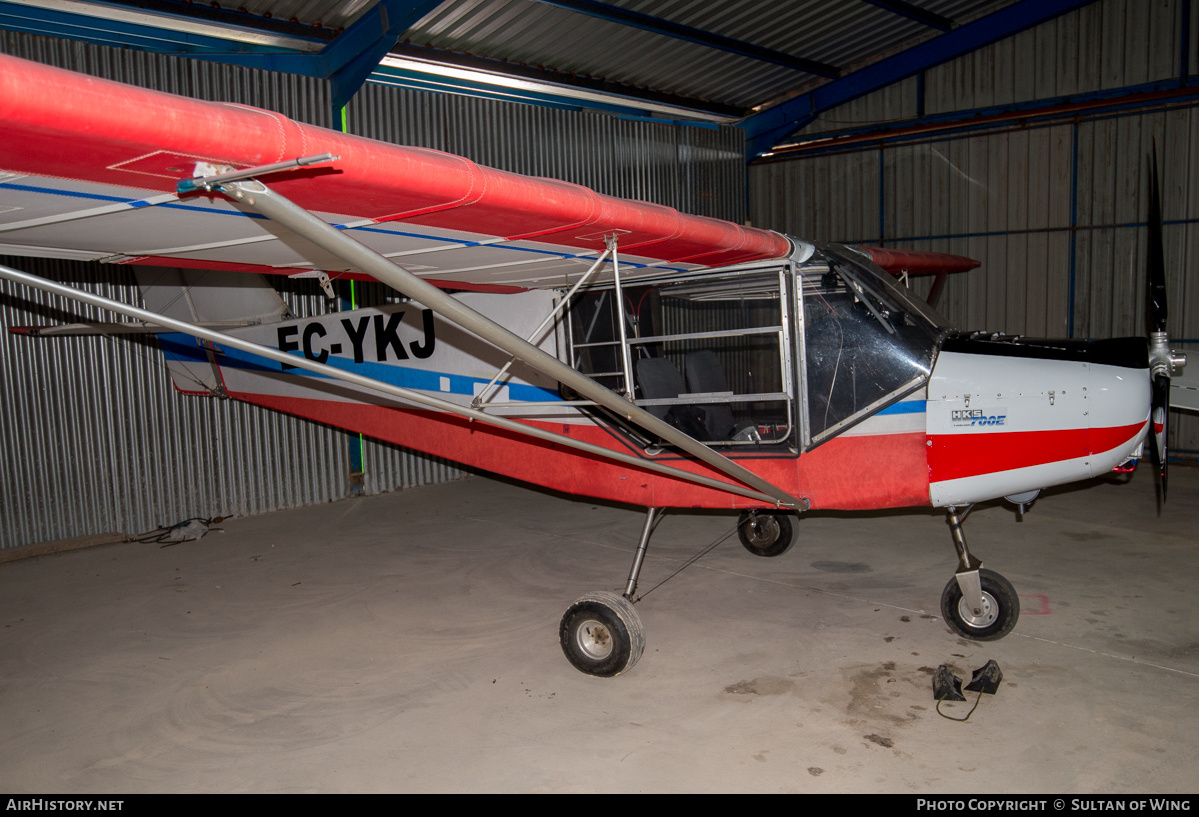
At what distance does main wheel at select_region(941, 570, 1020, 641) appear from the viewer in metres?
4.43

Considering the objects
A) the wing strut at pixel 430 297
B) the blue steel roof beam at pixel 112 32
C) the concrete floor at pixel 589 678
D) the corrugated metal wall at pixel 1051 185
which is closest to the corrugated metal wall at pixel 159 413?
the blue steel roof beam at pixel 112 32

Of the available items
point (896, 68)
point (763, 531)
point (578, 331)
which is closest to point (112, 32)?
point (578, 331)

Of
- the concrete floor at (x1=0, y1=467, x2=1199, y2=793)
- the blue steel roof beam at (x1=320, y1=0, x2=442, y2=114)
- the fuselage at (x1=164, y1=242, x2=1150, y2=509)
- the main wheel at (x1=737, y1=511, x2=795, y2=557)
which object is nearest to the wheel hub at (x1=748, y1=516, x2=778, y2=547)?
the main wheel at (x1=737, y1=511, x2=795, y2=557)

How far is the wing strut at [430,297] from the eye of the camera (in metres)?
2.23

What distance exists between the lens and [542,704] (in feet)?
12.9

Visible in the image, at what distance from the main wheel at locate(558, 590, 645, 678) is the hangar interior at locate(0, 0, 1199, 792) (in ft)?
0.42

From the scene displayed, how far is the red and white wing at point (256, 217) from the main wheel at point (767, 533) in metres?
2.84

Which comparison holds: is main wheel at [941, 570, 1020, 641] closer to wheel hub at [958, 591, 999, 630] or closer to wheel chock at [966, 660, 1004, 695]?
wheel hub at [958, 591, 999, 630]

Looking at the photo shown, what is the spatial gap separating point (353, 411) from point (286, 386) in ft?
2.78

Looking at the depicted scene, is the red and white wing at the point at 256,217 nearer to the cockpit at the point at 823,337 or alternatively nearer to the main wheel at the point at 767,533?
the cockpit at the point at 823,337

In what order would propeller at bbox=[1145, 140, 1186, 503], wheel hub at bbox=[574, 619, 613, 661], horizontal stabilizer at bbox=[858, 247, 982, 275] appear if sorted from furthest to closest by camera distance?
horizontal stabilizer at bbox=[858, 247, 982, 275] → wheel hub at bbox=[574, 619, 613, 661] → propeller at bbox=[1145, 140, 1186, 503]

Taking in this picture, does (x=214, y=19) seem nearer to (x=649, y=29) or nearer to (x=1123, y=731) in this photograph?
(x=649, y=29)

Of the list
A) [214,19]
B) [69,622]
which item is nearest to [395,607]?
[69,622]

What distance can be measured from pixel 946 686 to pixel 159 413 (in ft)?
26.0
